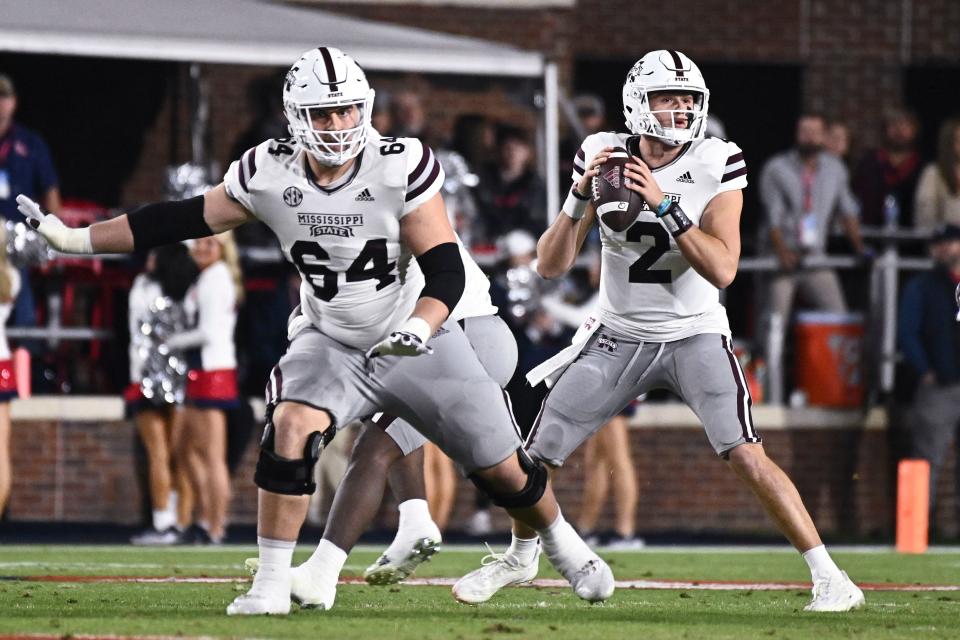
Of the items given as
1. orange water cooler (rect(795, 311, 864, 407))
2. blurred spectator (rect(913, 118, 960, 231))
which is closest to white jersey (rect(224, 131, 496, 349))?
orange water cooler (rect(795, 311, 864, 407))

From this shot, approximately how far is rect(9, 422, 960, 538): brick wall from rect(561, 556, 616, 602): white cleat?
244 inches

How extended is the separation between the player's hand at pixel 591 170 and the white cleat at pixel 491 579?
135cm

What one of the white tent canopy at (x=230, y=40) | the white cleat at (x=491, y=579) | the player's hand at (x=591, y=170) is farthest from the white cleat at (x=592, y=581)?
the white tent canopy at (x=230, y=40)

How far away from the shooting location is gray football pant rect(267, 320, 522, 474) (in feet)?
21.1

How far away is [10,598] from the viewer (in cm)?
733

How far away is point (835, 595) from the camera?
7.02 meters

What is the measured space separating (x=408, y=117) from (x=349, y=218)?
6272 mm

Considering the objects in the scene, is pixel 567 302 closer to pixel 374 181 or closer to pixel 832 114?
pixel 832 114

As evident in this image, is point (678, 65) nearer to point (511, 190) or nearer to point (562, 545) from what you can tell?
point (562, 545)

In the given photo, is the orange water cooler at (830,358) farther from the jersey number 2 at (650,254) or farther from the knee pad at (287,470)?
the knee pad at (287,470)

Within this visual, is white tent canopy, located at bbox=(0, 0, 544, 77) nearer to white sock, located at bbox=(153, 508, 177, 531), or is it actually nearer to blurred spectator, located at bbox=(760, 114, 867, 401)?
blurred spectator, located at bbox=(760, 114, 867, 401)

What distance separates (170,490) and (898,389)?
506cm

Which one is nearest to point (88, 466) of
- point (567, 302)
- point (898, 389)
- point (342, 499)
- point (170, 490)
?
point (170, 490)

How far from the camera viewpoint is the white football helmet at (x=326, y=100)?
6406 mm
